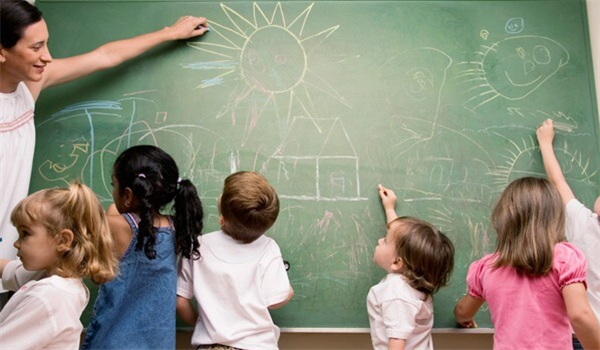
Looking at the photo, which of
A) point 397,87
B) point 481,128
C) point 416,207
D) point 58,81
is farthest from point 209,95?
point 481,128

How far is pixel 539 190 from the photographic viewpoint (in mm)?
2287

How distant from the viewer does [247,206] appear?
7.70ft

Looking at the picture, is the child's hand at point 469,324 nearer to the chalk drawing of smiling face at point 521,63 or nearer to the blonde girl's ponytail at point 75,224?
the chalk drawing of smiling face at point 521,63

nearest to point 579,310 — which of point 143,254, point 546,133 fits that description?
point 546,133

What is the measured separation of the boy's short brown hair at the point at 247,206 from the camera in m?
2.35

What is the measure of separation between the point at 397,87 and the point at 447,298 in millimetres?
1012

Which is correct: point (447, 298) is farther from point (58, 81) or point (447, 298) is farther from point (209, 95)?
point (58, 81)

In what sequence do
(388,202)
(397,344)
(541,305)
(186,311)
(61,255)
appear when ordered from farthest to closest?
1. (388,202)
2. (186,311)
3. (397,344)
4. (541,305)
5. (61,255)

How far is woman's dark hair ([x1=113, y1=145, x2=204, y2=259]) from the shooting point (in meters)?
2.26

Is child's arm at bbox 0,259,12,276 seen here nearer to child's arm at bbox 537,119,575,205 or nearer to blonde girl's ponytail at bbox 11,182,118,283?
blonde girl's ponytail at bbox 11,182,118,283

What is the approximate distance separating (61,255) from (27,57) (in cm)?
90

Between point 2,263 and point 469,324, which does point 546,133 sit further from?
point 2,263

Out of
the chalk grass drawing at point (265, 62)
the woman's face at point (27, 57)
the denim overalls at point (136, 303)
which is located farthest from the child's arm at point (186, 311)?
the woman's face at point (27, 57)

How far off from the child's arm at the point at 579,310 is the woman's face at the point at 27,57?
2.22 meters
